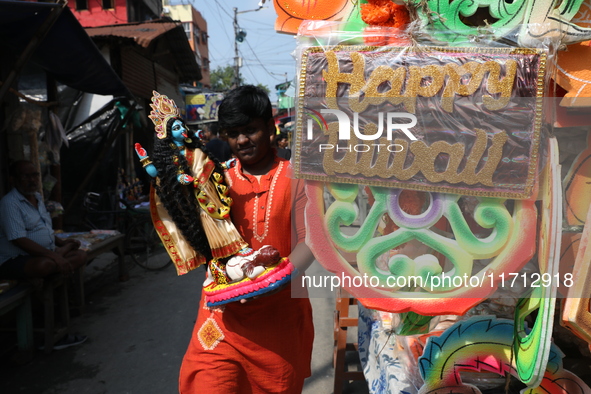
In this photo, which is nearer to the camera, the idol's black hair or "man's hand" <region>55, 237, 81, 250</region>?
the idol's black hair

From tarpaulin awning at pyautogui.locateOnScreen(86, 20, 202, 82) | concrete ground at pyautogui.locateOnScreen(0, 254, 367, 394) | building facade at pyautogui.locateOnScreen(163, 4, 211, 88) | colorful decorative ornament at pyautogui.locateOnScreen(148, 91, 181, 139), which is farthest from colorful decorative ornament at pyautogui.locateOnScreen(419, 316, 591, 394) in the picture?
building facade at pyautogui.locateOnScreen(163, 4, 211, 88)

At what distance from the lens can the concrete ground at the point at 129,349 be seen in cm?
300

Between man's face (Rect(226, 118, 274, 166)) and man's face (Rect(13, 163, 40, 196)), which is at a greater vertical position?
man's face (Rect(226, 118, 274, 166))

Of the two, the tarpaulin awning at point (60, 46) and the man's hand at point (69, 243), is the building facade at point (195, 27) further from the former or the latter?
the man's hand at point (69, 243)

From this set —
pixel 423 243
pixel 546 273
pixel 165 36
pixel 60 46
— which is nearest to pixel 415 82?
pixel 423 243

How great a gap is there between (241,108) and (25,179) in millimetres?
2834

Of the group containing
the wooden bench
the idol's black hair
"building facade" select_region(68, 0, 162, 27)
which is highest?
"building facade" select_region(68, 0, 162, 27)

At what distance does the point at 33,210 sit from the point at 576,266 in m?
3.77

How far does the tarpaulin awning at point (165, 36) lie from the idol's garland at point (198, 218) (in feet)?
24.2

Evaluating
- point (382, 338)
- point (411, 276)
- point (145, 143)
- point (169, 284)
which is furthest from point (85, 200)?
point (411, 276)

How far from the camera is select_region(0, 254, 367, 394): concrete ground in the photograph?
3.00m

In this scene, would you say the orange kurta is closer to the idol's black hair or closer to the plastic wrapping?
the idol's black hair

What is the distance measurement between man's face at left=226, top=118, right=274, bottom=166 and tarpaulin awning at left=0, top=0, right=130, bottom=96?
2.15 metres

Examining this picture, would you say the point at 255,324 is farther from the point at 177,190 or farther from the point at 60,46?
the point at 60,46
